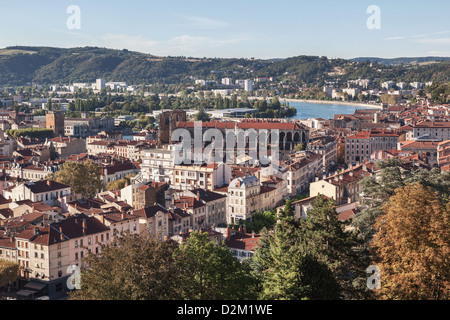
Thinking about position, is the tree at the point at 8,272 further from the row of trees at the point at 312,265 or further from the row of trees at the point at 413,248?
the row of trees at the point at 413,248

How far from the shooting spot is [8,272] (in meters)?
11.3

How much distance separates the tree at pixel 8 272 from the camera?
1121 centimetres

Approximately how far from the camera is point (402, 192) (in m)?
7.08

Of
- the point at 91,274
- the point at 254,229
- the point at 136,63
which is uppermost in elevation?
→ the point at 136,63

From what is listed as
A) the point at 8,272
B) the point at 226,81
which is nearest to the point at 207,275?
the point at 8,272

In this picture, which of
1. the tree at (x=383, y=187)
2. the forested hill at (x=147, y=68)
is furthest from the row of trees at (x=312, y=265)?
the forested hill at (x=147, y=68)

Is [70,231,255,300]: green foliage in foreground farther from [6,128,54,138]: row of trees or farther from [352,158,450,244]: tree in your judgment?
[6,128,54,138]: row of trees

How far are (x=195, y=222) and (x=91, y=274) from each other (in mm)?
9351

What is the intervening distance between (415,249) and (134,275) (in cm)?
326

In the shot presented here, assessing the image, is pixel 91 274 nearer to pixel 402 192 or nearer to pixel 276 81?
pixel 402 192

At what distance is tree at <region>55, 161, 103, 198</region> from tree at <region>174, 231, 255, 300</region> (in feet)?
44.0

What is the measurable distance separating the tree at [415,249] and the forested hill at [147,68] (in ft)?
337

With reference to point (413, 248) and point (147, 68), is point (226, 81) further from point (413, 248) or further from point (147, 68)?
point (413, 248)
